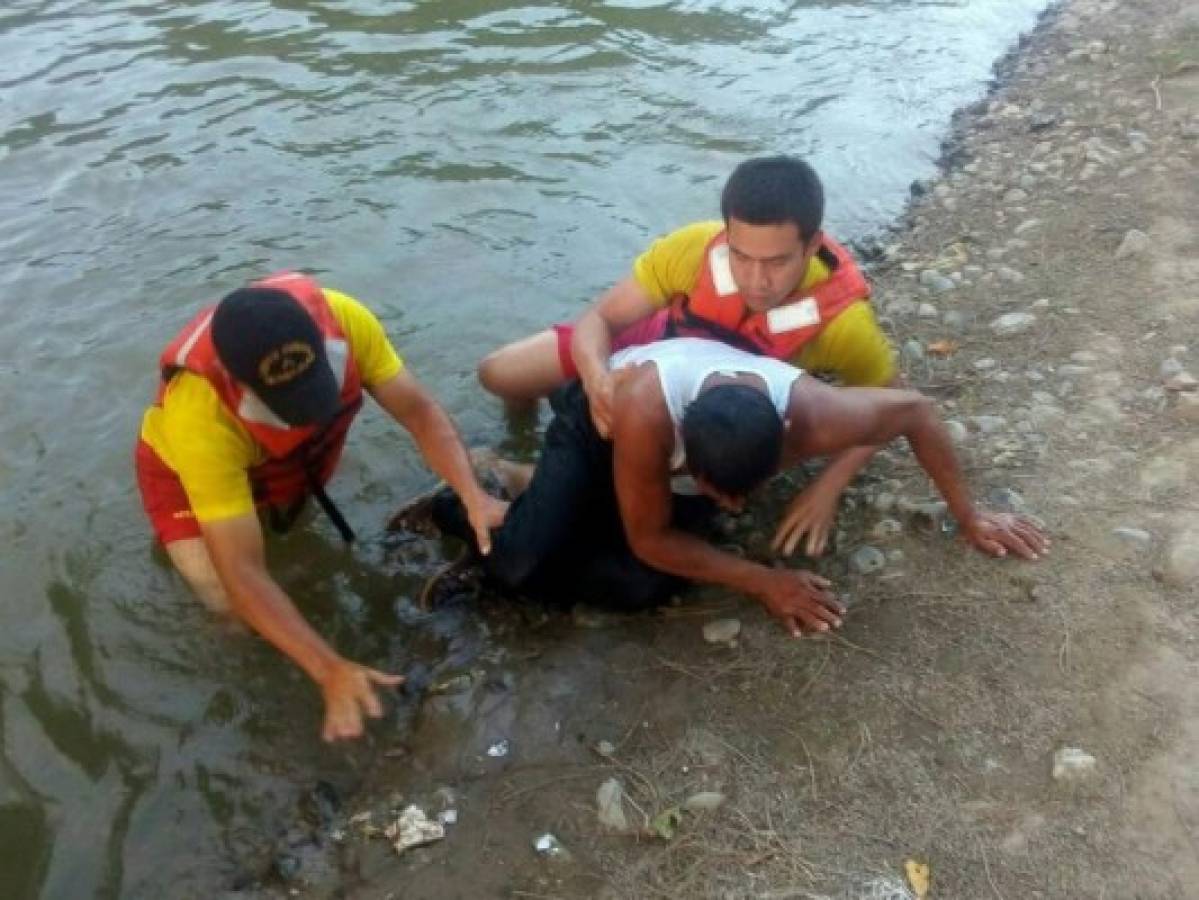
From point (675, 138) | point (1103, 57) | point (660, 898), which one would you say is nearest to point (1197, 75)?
point (1103, 57)

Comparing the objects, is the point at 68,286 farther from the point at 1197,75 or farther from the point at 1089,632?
the point at 1197,75

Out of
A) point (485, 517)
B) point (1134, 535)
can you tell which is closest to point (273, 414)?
point (485, 517)

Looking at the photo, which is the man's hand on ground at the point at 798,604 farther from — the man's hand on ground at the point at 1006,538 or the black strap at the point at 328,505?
the black strap at the point at 328,505

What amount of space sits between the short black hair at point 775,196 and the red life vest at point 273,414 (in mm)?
1304

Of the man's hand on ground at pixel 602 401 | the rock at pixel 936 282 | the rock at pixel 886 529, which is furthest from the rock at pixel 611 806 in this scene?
the rock at pixel 936 282

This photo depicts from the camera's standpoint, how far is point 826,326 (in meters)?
3.66

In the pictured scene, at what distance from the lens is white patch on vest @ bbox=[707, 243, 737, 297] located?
12.2 ft

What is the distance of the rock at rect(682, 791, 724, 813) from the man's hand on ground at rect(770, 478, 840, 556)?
0.95m

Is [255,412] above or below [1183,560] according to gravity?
above

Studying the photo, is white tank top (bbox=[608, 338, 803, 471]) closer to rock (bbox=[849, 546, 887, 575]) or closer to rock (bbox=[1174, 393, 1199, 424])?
rock (bbox=[849, 546, 887, 575])

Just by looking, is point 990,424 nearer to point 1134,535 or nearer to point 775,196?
point 1134,535

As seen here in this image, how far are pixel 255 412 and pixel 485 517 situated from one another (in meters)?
0.81

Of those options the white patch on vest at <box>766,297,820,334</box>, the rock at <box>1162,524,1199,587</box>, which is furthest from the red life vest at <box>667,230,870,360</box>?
the rock at <box>1162,524,1199,587</box>

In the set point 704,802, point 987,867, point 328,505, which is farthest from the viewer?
point 328,505
